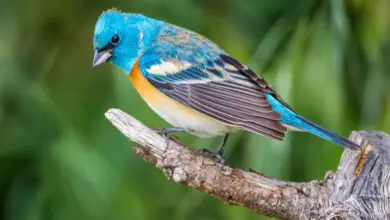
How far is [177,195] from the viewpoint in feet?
15.4

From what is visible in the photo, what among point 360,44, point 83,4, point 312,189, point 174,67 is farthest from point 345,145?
point 83,4

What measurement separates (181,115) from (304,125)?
0.54 meters

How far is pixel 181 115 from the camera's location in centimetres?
329

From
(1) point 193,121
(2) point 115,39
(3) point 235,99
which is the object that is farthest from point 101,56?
(3) point 235,99

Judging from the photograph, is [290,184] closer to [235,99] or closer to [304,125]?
[304,125]

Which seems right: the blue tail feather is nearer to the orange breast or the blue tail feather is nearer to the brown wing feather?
the brown wing feather

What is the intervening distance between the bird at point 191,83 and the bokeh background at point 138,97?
50 centimetres

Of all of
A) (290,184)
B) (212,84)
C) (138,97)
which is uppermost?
(212,84)

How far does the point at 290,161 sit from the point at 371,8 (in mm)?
909

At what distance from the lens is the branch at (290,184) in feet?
9.23

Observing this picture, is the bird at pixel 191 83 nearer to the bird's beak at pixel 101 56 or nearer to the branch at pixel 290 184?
the bird's beak at pixel 101 56

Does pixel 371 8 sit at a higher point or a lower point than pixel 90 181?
higher

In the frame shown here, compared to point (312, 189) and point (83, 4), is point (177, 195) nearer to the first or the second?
point (83, 4)

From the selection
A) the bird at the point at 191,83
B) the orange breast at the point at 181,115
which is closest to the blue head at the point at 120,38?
the bird at the point at 191,83
